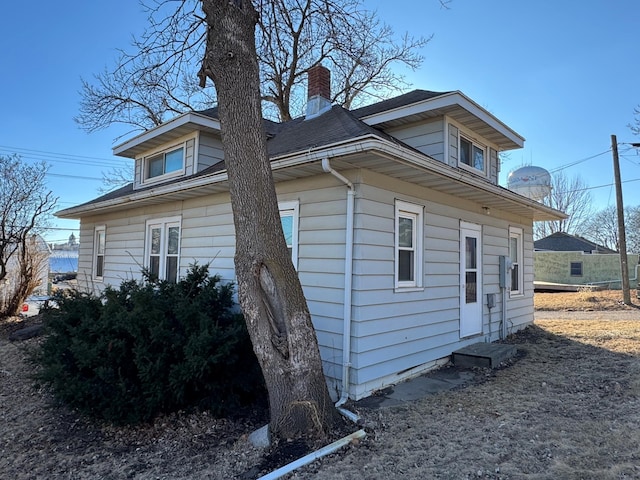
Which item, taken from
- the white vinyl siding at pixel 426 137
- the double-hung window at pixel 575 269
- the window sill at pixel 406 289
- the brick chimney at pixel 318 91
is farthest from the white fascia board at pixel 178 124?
the double-hung window at pixel 575 269

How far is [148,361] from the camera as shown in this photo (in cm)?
432

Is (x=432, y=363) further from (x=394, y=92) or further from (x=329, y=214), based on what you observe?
(x=394, y=92)

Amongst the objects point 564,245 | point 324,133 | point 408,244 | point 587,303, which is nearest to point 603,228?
point 564,245

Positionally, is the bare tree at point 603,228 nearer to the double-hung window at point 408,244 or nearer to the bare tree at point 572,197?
the bare tree at point 572,197

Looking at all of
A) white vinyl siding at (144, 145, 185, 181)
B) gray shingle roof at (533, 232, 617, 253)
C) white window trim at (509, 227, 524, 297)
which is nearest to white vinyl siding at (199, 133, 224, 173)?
white vinyl siding at (144, 145, 185, 181)

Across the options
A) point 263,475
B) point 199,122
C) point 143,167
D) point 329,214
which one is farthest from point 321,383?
point 143,167

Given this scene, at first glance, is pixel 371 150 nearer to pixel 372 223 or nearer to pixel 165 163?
pixel 372 223

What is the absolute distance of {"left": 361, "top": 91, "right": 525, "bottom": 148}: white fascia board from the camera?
6371 mm

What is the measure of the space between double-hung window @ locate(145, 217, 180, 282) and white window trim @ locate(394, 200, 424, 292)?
4543 millimetres

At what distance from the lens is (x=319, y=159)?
468cm

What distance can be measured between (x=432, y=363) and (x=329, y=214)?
2806 mm

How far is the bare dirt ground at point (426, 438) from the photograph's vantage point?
3180 mm

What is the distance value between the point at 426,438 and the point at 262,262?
7.07ft

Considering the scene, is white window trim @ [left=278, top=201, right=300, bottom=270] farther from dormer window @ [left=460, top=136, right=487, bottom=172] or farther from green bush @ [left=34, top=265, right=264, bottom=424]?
dormer window @ [left=460, top=136, right=487, bottom=172]
